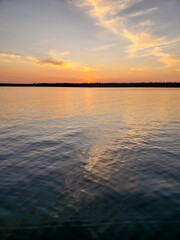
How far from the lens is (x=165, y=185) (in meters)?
9.36

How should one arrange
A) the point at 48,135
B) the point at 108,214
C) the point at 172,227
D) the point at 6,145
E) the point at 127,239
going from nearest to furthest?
the point at 127,239
the point at 172,227
the point at 108,214
the point at 6,145
the point at 48,135

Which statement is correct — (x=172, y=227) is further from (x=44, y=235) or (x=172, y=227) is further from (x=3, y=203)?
(x=3, y=203)

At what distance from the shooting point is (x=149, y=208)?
24.7 ft

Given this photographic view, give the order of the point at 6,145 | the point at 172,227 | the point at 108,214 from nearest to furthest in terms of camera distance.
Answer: the point at 172,227 → the point at 108,214 → the point at 6,145

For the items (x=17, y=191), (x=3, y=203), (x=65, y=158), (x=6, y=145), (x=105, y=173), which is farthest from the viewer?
(x=6, y=145)

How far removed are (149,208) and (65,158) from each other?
7.37 m

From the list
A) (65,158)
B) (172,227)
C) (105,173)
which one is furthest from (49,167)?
(172,227)

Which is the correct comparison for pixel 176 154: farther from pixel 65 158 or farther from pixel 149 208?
pixel 65 158

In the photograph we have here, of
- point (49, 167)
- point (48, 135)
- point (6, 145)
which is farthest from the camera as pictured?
point (48, 135)

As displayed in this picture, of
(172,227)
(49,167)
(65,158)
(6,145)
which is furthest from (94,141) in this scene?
(172,227)

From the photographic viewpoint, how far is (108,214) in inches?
282

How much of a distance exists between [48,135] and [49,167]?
349 inches

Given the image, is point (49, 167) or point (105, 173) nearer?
point (105, 173)

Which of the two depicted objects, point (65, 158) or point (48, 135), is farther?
point (48, 135)
